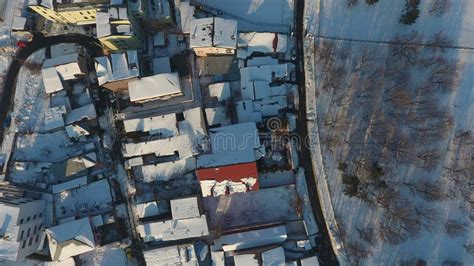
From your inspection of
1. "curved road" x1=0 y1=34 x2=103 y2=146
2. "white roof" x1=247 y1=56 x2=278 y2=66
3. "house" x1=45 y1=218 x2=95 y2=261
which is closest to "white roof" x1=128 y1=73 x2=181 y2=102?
"white roof" x1=247 y1=56 x2=278 y2=66

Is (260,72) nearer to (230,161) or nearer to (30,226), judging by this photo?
(230,161)

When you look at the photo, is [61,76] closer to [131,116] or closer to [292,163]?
[131,116]

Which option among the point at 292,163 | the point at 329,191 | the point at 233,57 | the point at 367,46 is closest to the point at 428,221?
the point at 329,191

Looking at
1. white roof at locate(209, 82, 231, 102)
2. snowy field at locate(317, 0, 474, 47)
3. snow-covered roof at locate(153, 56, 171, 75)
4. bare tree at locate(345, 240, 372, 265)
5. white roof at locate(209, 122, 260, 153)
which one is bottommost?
bare tree at locate(345, 240, 372, 265)

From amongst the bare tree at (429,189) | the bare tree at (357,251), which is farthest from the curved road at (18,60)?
the bare tree at (429,189)

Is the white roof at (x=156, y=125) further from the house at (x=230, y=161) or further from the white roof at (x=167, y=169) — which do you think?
the house at (x=230, y=161)

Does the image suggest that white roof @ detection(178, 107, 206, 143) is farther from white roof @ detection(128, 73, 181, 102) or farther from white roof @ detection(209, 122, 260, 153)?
white roof @ detection(128, 73, 181, 102)

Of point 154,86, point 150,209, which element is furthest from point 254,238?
point 154,86
